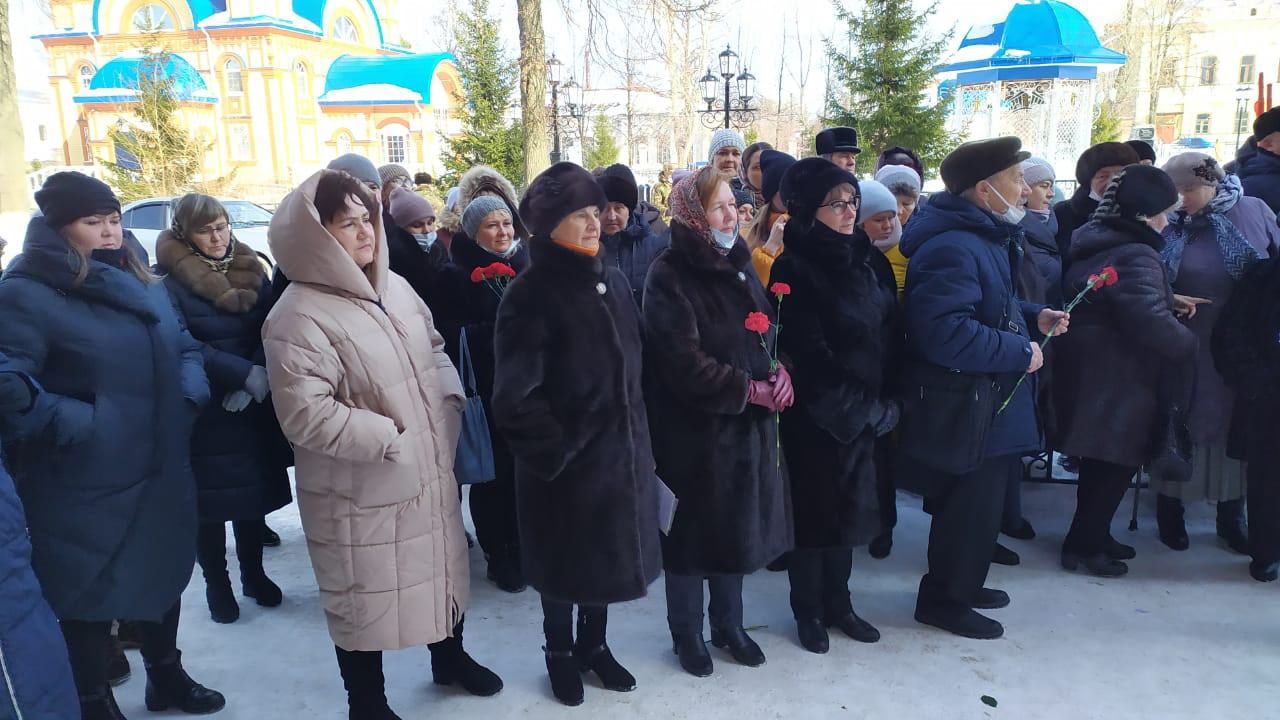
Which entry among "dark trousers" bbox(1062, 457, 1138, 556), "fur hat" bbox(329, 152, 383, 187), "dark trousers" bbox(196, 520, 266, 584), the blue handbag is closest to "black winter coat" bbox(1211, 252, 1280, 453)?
"dark trousers" bbox(1062, 457, 1138, 556)

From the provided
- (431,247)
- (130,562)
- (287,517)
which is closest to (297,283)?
(130,562)

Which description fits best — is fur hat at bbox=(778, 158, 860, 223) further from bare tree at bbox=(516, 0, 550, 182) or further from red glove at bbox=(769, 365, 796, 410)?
bare tree at bbox=(516, 0, 550, 182)

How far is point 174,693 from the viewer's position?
116 inches

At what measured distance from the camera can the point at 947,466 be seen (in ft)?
10.6

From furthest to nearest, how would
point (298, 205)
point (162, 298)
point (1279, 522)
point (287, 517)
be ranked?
point (287, 517) → point (1279, 522) → point (162, 298) → point (298, 205)

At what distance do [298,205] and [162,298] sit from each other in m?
0.78

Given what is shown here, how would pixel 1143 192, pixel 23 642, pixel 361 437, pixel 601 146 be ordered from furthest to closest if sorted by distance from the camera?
pixel 601 146
pixel 1143 192
pixel 361 437
pixel 23 642

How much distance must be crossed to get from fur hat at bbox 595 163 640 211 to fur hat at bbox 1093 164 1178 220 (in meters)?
2.41

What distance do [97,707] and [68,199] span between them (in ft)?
5.33

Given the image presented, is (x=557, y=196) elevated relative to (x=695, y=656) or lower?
elevated

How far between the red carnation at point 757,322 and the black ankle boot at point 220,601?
8.35ft

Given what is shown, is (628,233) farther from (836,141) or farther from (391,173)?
(391,173)

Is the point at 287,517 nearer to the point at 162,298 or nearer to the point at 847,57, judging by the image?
the point at 162,298

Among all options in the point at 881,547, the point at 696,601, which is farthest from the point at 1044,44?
the point at 696,601
